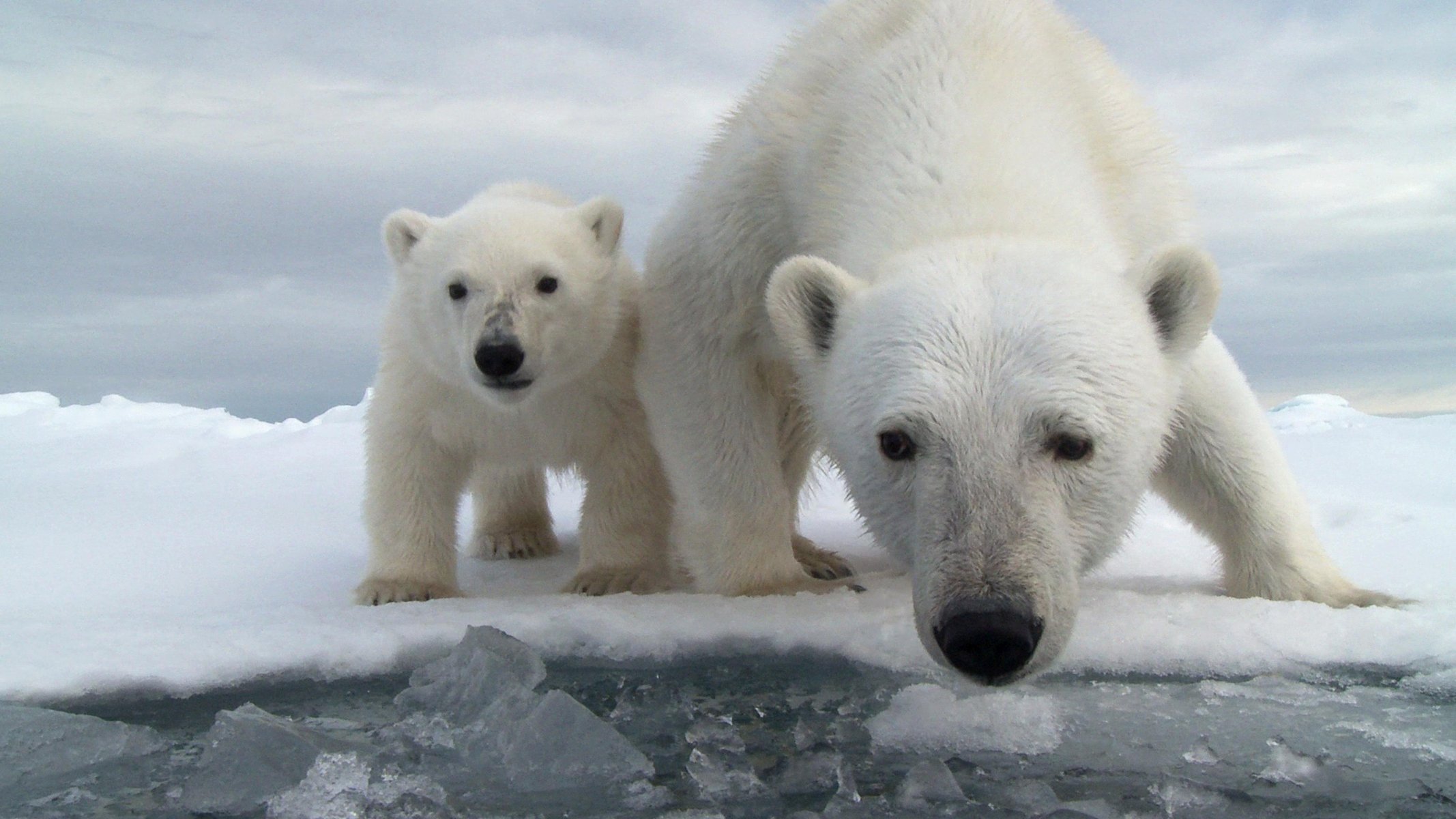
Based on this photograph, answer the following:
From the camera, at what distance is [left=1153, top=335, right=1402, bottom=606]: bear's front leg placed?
3.77 m

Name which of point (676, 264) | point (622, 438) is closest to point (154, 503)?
point (622, 438)

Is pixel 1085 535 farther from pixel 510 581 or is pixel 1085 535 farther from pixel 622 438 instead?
pixel 510 581

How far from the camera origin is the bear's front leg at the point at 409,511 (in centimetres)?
443

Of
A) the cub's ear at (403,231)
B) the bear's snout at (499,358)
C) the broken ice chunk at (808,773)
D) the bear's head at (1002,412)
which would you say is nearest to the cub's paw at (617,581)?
the bear's snout at (499,358)

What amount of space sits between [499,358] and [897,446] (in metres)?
1.79

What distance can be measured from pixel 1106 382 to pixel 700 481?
1653mm

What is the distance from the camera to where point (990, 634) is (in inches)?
89.0

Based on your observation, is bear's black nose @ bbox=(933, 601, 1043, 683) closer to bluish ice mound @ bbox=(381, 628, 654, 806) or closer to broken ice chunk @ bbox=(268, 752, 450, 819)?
bluish ice mound @ bbox=(381, 628, 654, 806)

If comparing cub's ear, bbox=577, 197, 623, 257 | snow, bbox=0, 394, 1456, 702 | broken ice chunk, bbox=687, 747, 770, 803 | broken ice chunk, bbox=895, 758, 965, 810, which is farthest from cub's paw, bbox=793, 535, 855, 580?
broken ice chunk, bbox=895, 758, 965, 810

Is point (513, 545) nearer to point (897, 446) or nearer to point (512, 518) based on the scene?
point (512, 518)

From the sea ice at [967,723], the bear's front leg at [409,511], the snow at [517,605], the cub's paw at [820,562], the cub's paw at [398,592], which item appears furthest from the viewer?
the cub's paw at [820,562]

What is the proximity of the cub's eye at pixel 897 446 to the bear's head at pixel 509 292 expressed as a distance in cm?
174

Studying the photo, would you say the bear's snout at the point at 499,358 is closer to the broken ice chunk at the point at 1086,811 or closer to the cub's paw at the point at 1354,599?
the broken ice chunk at the point at 1086,811

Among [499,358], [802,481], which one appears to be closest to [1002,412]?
[499,358]
